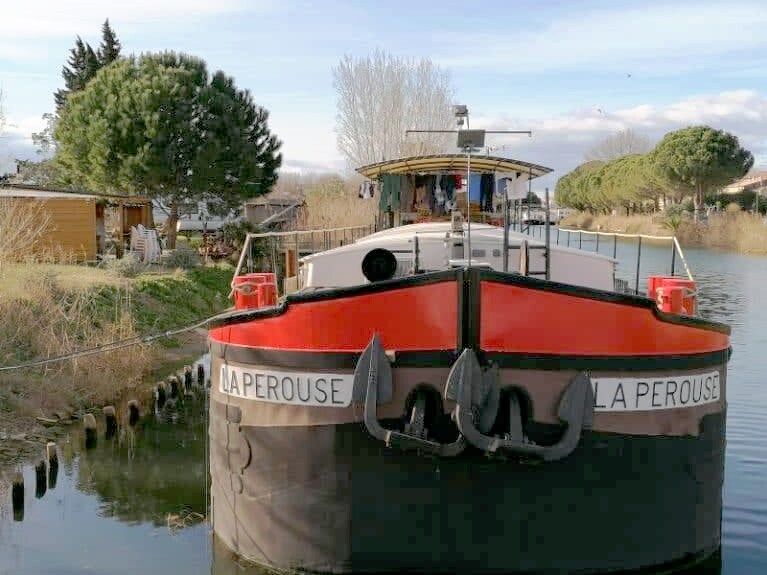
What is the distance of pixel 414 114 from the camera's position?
172 ft

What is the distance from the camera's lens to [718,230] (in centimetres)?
5253

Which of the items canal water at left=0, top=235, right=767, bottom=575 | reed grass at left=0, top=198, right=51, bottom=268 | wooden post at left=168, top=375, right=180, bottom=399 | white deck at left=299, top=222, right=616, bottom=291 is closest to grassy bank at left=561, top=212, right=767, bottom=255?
reed grass at left=0, top=198, right=51, bottom=268

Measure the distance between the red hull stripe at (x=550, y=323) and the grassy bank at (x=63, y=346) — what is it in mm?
8893

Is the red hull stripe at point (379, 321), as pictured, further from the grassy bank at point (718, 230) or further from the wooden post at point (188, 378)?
the grassy bank at point (718, 230)

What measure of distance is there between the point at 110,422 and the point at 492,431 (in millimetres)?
9209

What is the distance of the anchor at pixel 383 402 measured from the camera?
688cm

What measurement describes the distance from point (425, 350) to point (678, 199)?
6850 centimetres

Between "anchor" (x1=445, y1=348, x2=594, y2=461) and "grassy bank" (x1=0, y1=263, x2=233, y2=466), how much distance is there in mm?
8706

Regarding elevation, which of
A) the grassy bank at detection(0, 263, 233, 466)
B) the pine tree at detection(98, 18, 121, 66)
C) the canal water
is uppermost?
the pine tree at detection(98, 18, 121, 66)

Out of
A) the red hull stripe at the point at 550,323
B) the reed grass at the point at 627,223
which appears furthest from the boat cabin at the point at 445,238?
the reed grass at the point at 627,223

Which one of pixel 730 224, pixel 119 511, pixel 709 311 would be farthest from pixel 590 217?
pixel 119 511

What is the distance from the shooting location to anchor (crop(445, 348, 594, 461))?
677cm

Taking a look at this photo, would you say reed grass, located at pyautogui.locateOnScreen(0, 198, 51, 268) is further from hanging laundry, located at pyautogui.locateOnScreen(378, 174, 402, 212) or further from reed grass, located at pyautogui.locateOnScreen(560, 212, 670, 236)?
reed grass, located at pyautogui.locateOnScreen(560, 212, 670, 236)

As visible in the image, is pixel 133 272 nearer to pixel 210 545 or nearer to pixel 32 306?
pixel 32 306
